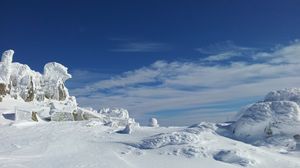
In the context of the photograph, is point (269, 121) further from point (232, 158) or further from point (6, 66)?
point (6, 66)

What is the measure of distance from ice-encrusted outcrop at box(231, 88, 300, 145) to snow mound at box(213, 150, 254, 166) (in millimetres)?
4573

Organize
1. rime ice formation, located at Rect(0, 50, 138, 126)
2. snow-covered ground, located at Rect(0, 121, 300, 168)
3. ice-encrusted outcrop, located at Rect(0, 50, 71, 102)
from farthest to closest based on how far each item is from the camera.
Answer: ice-encrusted outcrop, located at Rect(0, 50, 71, 102), rime ice formation, located at Rect(0, 50, 138, 126), snow-covered ground, located at Rect(0, 121, 300, 168)

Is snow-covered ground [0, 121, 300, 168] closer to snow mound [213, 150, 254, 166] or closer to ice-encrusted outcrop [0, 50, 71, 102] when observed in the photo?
snow mound [213, 150, 254, 166]

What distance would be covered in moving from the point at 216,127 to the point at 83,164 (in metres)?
10.2

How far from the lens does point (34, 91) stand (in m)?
50.1

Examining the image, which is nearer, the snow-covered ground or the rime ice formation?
the snow-covered ground

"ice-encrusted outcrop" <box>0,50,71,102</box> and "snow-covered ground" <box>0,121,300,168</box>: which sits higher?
"ice-encrusted outcrop" <box>0,50,71,102</box>

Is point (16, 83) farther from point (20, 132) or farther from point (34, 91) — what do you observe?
point (20, 132)

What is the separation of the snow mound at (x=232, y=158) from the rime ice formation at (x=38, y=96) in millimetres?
19951

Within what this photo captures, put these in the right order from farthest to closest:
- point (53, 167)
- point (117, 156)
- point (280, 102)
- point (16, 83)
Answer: point (16, 83) → point (280, 102) → point (117, 156) → point (53, 167)

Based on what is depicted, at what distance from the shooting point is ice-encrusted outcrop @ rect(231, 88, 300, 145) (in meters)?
23.7

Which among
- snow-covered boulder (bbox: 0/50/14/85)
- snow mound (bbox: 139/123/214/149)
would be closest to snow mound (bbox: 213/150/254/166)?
snow mound (bbox: 139/123/214/149)

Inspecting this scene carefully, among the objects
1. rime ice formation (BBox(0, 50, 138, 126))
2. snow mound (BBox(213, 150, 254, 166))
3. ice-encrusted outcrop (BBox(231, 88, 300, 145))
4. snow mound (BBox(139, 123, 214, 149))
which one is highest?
rime ice formation (BBox(0, 50, 138, 126))

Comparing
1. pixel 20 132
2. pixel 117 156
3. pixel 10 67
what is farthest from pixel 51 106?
pixel 117 156
